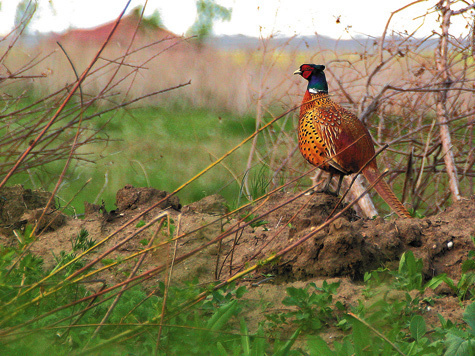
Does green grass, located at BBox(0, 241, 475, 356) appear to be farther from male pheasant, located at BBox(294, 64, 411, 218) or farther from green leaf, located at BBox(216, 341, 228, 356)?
male pheasant, located at BBox(294, 64, 411, 218)

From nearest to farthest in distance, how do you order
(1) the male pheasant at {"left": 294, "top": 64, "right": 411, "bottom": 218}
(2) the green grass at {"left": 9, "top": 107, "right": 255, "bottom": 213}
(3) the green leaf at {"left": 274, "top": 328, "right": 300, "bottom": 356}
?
(3) the green leaf at {"left": 274, "top": 328, "right": 300, "bottom": 356} < (1) the male pheasant at {"left": 294, "top": 64, "right": 411, "bottom": 218} < (2) the green grass at {"left": 9, "top": 107, "right": 255, "bottom": 213}

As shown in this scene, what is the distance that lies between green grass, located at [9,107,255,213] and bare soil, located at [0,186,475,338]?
84.8 inches

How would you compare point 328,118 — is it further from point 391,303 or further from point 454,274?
A: point 391,303

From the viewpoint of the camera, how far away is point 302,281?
2266 millimetres

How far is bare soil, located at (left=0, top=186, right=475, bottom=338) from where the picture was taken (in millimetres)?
2203

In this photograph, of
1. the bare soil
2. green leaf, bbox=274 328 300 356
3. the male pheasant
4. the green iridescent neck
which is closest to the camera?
green leaf, bbox=274 328 300 356

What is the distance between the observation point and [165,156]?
20.6ft

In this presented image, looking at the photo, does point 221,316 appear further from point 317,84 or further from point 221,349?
point 317,84

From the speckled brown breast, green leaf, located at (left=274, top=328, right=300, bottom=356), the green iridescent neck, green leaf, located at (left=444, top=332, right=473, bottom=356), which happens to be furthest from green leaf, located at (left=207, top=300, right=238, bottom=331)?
the green iridescent neck

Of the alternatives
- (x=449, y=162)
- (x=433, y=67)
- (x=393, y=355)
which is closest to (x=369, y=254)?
(x=393, y=355)

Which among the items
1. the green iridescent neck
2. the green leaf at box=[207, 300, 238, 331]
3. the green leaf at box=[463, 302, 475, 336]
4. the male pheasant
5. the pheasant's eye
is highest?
the pheasant's eye

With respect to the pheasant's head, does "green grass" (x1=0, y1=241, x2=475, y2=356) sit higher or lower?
lower

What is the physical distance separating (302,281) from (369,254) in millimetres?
459

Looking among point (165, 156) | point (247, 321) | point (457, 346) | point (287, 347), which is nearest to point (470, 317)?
point (457, 346)
